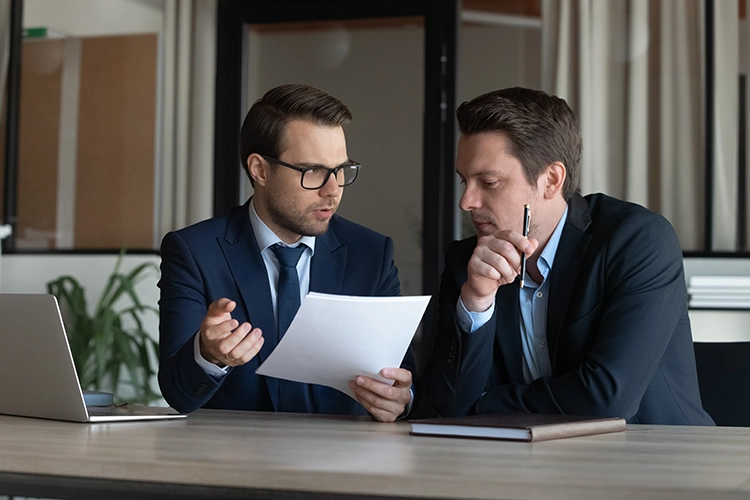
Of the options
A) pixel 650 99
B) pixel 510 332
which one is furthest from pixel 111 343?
pixel 510 332

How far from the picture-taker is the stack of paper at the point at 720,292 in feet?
12.3

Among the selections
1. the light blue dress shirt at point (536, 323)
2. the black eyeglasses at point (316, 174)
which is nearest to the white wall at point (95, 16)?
the black eyeglasses at point (316, 174)

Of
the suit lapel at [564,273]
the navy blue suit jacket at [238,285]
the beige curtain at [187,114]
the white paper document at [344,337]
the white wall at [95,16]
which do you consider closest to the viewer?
the white paper document at [344,337]

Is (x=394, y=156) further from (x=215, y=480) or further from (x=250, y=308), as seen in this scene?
(x=215, y=480)

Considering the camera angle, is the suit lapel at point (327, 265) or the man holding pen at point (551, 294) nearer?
the man holding pen at point (551, 294)

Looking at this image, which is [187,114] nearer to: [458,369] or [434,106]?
[434,106]

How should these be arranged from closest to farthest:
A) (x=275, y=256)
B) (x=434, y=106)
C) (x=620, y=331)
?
(x=620, y=331), (x=275, y=256), (x=434, y=106)

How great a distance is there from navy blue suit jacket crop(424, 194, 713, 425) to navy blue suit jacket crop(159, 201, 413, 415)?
26 cm

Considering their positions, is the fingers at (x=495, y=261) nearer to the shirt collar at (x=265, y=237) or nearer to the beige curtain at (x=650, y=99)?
the shirt collar at (x=265, y=237)

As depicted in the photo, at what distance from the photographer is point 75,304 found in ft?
14.6

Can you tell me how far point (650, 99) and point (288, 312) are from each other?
261 centimetres

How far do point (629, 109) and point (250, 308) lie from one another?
8.57 feet

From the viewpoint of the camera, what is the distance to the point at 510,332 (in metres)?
2.01

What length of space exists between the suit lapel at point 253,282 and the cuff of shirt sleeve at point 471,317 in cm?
49
